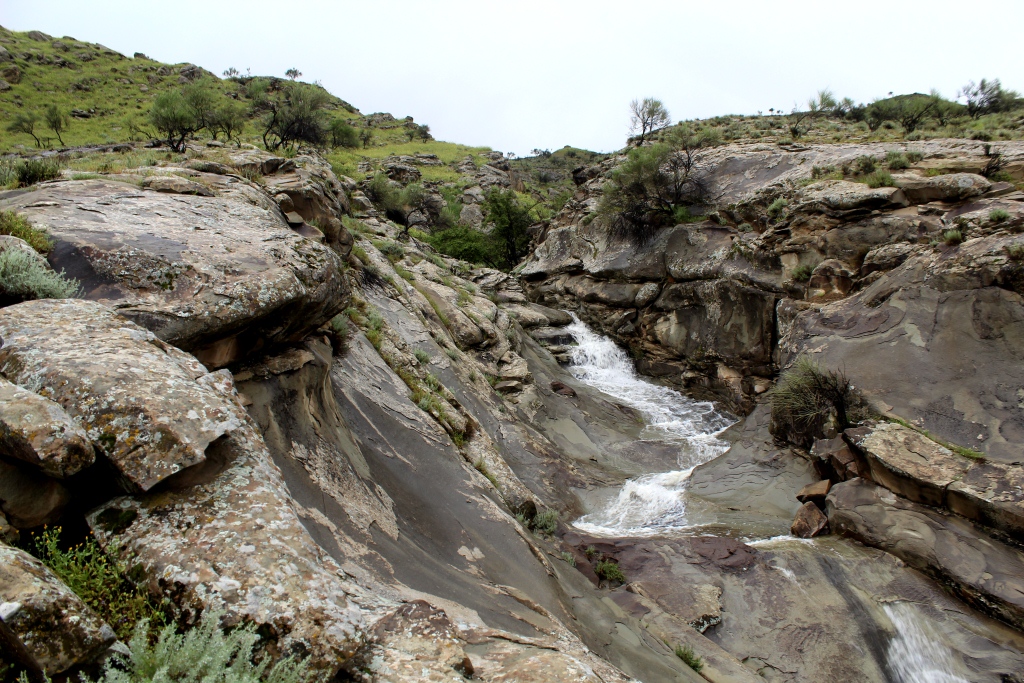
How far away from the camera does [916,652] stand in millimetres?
7391

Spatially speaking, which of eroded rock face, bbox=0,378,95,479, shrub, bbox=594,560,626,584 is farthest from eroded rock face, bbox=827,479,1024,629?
eroded rock face, bbox=0,378,95,479

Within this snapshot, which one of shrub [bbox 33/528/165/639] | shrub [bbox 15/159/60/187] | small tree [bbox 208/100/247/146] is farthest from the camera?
small tree [bbox 208/100/247/146]

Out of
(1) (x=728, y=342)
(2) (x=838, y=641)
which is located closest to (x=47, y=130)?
(1) (x=728, y=342)

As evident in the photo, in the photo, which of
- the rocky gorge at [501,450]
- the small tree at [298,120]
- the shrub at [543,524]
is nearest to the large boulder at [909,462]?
the rocky gorge at [501,450]

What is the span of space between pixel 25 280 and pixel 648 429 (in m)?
16.2

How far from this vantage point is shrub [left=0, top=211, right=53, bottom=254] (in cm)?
510

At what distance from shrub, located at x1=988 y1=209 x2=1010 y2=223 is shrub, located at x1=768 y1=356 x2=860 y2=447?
16.9ft

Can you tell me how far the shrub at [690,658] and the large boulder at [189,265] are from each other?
7025 mm

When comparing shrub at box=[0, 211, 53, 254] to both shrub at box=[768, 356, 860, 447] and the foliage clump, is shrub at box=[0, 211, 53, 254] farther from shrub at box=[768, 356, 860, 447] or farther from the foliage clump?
shrub at box=[768, 356, 860, 447]

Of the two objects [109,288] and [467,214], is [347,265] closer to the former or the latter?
[109,288]

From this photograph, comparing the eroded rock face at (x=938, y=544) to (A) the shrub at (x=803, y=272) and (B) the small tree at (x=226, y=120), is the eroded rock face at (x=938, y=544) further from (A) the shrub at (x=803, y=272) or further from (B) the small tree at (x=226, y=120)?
(B) the small tree at (x=226, y=120)

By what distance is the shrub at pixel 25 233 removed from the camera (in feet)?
16.7

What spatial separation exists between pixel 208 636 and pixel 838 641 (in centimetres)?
887

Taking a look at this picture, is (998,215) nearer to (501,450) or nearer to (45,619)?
(501,450)
